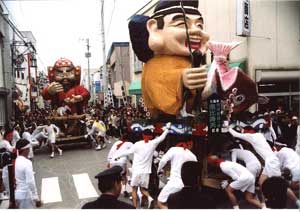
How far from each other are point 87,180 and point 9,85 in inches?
98.9

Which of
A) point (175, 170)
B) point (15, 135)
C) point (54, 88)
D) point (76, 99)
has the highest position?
point (54, 88)

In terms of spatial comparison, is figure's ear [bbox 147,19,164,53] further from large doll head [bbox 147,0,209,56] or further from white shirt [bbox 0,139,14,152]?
white shirt [bbox 0,139,14,152]

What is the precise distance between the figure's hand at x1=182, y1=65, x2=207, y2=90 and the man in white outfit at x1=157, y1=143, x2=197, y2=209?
2.18 ft

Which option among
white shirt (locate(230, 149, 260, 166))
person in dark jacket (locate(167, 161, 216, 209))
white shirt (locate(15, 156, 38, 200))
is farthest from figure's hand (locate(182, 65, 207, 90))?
white shirt (locate(15, 156, 38, 200))

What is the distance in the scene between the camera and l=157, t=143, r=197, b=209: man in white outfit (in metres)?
3.46

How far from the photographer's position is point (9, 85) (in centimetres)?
577

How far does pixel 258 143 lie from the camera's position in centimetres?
373

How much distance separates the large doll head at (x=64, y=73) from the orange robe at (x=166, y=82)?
274cm

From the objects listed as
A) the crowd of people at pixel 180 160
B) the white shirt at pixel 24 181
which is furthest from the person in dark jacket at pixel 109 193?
the white shirt at pixel 24 181

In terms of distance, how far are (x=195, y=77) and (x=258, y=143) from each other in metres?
0.93

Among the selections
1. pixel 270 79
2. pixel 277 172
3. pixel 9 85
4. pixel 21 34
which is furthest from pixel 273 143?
pixel 9 85

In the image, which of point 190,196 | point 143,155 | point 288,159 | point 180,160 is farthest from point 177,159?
point 190,196

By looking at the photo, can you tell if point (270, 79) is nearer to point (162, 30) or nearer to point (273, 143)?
point (273, 143)

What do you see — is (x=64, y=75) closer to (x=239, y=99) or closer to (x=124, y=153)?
(x=124, y=153)
